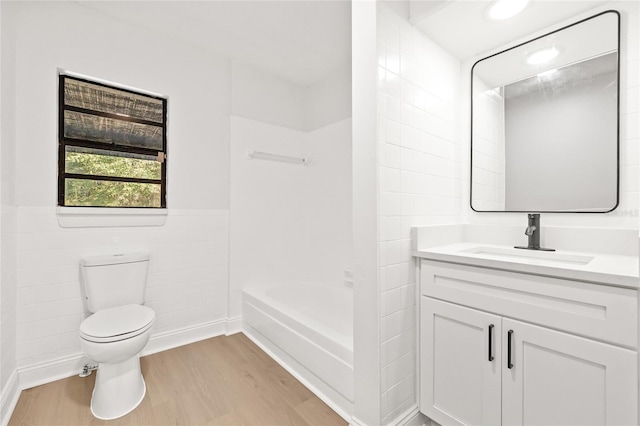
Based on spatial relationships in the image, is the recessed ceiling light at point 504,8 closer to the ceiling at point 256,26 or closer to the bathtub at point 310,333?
the ceiling at point 256,26

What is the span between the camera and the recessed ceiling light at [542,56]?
1505 millimetres

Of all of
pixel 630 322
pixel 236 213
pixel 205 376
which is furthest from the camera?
pixel 236 213

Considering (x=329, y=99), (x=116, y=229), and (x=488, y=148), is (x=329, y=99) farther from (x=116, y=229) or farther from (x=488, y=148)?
(x=116, y=229)

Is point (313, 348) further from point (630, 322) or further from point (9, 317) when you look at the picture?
point (9, 317)

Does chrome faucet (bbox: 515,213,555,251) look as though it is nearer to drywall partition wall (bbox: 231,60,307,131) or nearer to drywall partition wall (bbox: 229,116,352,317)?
drywall partition wall (bbox: 229,116,352,317)

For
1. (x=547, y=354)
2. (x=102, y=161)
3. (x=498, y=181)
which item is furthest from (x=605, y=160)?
(x=102, y=161)

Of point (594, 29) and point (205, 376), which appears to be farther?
point (205, 376)

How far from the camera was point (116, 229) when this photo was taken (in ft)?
6.87

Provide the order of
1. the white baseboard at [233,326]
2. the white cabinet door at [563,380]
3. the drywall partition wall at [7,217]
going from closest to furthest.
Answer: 1. the white cabinet door at [563,380]
2. the drywall partition wall at [7,217]
3. the white baseboard at [233,326]

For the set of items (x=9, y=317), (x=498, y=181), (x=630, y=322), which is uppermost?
(x=498, y=181)

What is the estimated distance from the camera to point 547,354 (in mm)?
1085

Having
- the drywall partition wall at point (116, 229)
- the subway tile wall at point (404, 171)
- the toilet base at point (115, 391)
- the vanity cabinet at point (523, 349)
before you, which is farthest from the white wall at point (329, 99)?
the toilet base at point (115, 391)

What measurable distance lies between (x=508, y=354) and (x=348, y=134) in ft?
6.53

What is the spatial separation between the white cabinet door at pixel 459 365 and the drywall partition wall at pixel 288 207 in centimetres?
127
